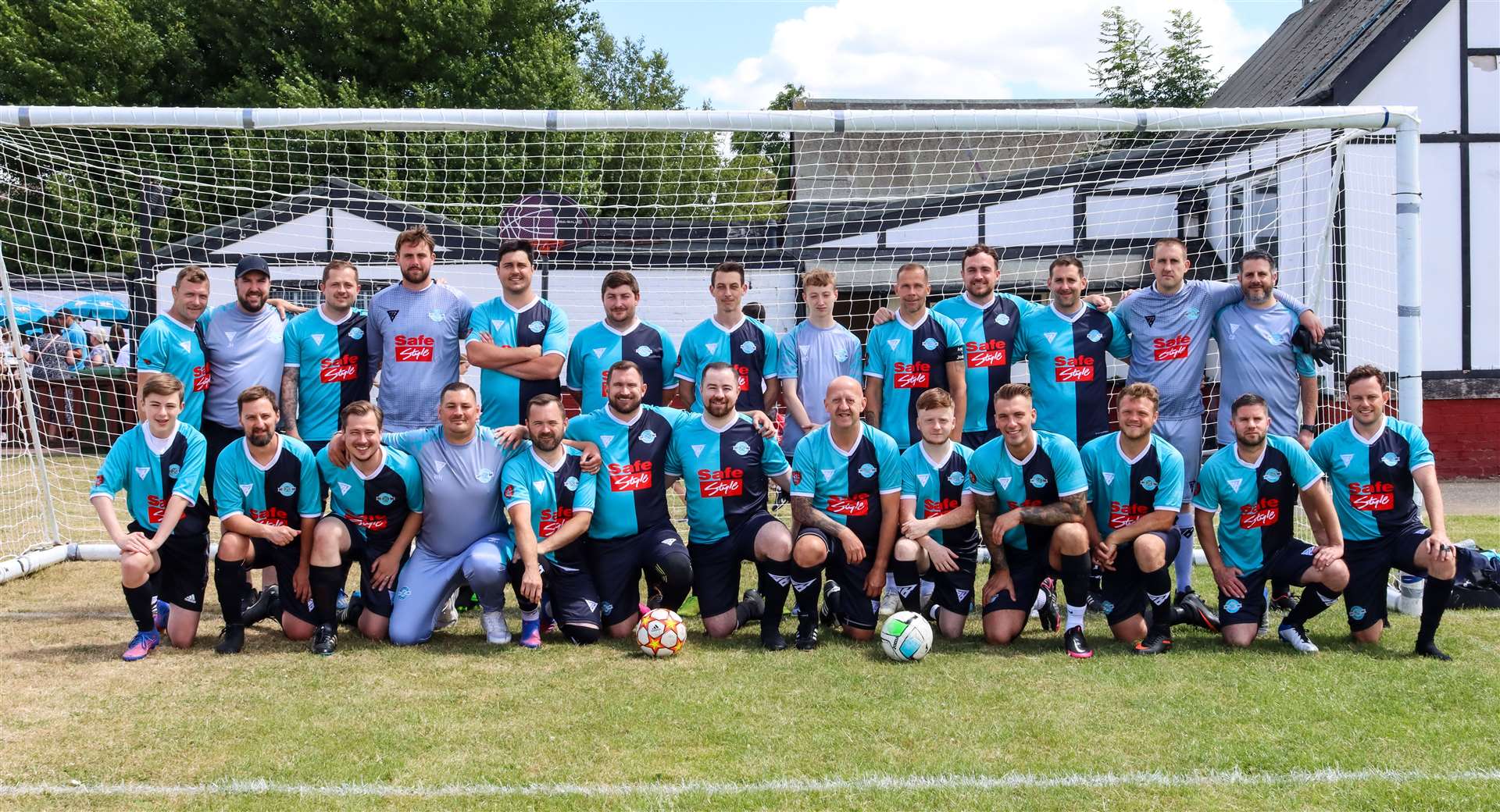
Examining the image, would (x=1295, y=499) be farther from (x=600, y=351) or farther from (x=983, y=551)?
(x=600, y=351)

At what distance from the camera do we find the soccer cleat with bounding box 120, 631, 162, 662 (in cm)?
471

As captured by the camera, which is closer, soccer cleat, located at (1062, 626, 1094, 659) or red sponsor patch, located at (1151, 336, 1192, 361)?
soccer cleat, located at (1062, 626, 1094, 659)

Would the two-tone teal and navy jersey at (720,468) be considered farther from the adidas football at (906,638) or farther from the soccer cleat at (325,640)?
the soccer cleat at (325,640)

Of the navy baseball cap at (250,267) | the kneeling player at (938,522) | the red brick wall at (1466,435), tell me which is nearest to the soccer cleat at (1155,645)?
the kneeling player at (938,522)

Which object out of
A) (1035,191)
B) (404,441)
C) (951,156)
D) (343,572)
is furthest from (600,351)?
(951,156)

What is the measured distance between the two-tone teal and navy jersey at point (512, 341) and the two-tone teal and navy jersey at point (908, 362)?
5.43 ft

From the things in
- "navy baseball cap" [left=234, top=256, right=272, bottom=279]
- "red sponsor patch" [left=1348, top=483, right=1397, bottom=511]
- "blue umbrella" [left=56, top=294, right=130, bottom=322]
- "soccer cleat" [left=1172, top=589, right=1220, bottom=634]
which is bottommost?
"soccer cleat" [left=1172, top=589, right=1220, bottom=634]

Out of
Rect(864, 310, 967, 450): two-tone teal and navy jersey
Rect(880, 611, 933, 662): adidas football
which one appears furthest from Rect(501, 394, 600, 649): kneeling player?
Rect(864, 310, 967, 450): two-tone teal and navy jersey

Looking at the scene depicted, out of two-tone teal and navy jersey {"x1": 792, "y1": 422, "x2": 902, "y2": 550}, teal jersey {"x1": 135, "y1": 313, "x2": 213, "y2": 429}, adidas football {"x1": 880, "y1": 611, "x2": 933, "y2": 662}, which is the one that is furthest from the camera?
teal jersey {"x1": 135, "y1": 313, "x2": 213, "y2": 429}

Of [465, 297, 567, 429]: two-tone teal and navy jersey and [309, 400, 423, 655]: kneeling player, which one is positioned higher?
[465, 297, 567, 429]: two-tone teal and navy jersey

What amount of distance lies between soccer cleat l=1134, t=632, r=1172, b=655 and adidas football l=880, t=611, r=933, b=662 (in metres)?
0.91

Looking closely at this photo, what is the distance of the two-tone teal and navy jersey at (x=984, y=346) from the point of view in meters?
5.83

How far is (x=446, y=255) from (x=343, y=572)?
33.2ft

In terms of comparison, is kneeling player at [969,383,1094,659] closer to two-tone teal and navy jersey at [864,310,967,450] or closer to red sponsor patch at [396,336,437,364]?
two-tone teal and navy jersey at [864,310,967,450]
